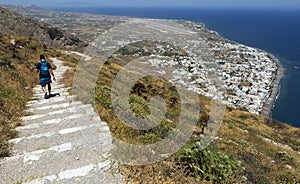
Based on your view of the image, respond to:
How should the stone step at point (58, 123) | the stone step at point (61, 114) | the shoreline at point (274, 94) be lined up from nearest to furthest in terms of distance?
the stone step at point (58, 123), the stone step at point (61, 114), the shoreline at point (274, 94)

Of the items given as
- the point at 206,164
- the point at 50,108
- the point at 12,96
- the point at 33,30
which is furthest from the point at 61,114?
the point at 33,30

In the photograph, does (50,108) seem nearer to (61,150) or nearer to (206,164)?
(61,150)

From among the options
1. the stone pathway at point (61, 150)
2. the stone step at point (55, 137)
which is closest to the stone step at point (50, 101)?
the stone pathway at point (61, 150)

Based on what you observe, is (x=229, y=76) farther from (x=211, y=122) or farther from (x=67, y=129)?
(x=67, y=129)

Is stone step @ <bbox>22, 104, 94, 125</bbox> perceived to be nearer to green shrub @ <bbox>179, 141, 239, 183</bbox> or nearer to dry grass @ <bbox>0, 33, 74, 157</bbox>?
dry grass @ <bbox>0, 33, 74, 157</bbox>

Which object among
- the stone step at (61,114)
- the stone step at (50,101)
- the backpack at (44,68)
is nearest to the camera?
the stone step at (61,114)

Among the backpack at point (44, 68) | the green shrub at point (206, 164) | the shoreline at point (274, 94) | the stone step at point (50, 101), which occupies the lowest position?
the shoreline at point (274, 94)

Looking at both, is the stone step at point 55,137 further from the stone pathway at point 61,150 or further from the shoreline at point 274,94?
the shoreline at point 274,94
